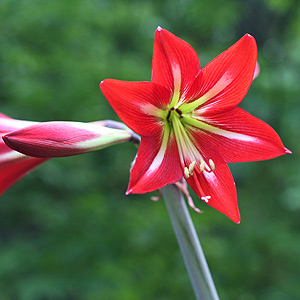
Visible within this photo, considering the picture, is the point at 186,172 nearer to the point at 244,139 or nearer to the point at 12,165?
the point at 244,139

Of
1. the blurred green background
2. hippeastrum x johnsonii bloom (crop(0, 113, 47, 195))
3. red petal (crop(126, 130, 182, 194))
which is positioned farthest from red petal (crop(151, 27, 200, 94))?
the blurred green background

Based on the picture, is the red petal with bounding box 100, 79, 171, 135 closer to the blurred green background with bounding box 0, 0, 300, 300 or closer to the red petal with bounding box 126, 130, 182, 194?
the red petal with bounding box 126, 130, 182, 194

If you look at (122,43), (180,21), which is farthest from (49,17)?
(180,21)

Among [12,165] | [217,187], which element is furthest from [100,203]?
[217,187]

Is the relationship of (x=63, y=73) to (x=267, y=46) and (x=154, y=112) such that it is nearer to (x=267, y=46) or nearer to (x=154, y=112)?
(x=154, y=112)

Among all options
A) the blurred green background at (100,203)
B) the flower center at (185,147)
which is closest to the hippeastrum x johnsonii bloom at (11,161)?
the flower center at (185,147)

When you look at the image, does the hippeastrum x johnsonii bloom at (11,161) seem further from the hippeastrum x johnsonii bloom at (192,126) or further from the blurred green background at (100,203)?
the blurred green background at (100,203)
